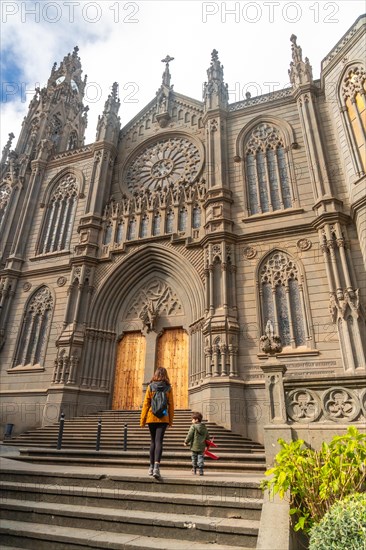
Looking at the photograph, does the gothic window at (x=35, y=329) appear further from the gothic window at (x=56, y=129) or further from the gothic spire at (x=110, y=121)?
the gothic window at (x=56, y=129)

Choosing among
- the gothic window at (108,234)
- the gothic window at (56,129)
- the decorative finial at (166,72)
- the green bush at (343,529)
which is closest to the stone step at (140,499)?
the green bush at (343,529)

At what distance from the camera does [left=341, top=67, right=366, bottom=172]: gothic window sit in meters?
13.9

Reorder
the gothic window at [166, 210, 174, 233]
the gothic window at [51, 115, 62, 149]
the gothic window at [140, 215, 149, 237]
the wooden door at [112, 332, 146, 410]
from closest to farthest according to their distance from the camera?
the wooden door at [112, 332, 146, 410]
the gothic window at [166, 210, 174, 233]
the gothic window at [140, 215, 149, 237]
the gothic window at [51, 115, 62, 149]

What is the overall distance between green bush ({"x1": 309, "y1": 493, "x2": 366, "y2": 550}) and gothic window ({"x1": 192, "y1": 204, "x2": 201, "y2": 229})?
45.4 ft

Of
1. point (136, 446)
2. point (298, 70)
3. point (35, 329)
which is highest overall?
point (298, 70)

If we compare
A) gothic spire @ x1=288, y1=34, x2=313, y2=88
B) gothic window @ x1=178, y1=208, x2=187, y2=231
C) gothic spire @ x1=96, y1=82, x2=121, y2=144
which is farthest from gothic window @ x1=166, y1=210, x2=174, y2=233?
gothic spire @ x1=288, y1=34, x2=313, y2=88

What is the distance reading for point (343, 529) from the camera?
9.93 feet

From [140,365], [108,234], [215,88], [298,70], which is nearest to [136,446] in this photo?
[140,365]

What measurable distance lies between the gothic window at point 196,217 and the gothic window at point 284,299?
383cm

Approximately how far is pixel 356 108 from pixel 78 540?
16.8 m

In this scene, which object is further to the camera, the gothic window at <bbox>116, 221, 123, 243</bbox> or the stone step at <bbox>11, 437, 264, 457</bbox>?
the gothic window at <bbox>116, 221, 123, 243</bbox>

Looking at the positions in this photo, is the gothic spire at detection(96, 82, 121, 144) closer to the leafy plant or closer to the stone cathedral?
A: the stone cathedral

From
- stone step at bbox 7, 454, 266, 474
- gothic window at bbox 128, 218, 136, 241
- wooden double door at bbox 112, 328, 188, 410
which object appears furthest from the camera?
gothic window at bbox 128, 218, 136, 241

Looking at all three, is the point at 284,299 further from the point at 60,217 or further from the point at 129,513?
the point at 60,217
